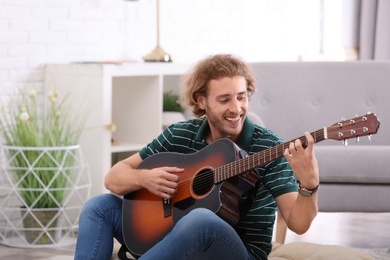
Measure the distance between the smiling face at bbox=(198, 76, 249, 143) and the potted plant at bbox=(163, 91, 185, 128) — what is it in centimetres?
175

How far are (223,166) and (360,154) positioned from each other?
120cm

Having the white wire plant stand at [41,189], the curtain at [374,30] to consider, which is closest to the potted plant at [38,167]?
the white wire plant stand at [41,189]

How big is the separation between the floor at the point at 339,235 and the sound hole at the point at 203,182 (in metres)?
1.16

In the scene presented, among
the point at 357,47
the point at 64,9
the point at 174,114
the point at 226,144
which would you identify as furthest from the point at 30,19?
the point at 357,47

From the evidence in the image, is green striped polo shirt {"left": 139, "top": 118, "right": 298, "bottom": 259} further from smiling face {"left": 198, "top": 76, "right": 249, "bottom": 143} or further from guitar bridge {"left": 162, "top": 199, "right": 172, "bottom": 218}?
guitar bridge {"left": 162, "top": 199, "right": 172, "bottom": 218}

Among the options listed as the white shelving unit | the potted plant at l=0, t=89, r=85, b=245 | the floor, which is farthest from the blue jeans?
the white shelving unit

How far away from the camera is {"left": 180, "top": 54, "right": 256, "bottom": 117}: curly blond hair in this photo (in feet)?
7.22

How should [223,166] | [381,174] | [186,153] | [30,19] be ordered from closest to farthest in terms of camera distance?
1. [223,166]
2. [186,153]
3. [381,174]
4. [30,19]

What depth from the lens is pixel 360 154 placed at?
317cm

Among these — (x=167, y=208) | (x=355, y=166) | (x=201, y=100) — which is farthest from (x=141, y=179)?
(x=355, y=166)

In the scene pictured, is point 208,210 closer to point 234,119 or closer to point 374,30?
point 234,119

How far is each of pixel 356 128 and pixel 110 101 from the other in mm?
1941

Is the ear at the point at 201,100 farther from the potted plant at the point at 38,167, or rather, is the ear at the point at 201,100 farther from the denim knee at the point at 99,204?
the potted plant at the point at 38,167

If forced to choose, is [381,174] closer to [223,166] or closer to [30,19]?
[223,166]
